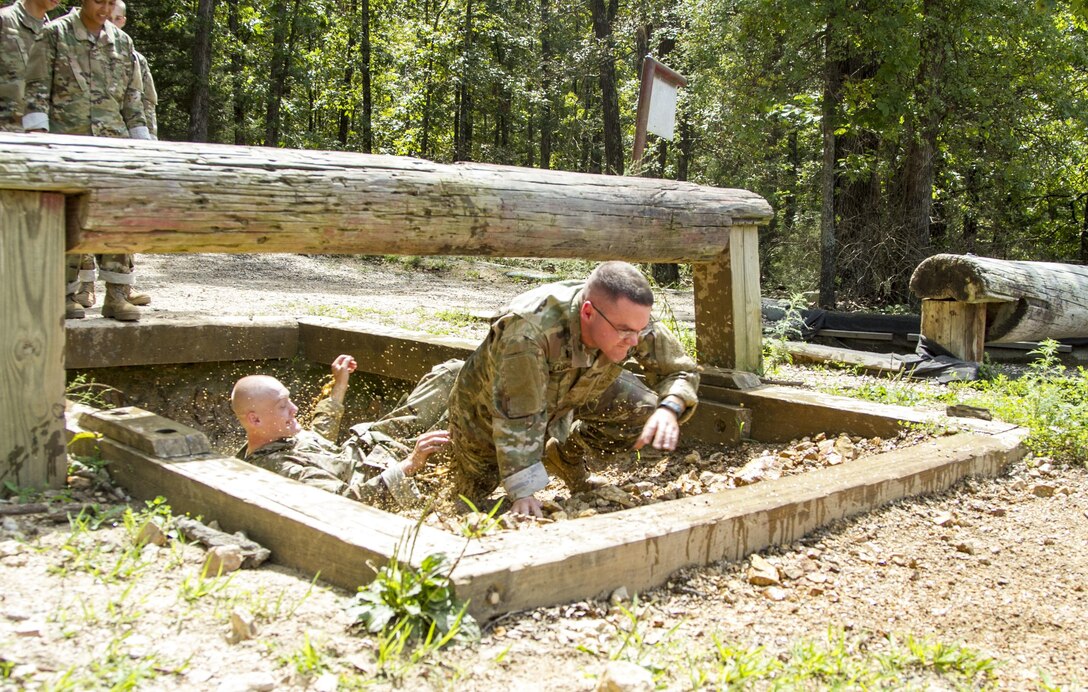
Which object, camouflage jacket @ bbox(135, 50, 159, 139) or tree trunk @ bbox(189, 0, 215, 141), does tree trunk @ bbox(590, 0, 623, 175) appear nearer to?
tree trunk @ bbox(189, 0, 215, 141)

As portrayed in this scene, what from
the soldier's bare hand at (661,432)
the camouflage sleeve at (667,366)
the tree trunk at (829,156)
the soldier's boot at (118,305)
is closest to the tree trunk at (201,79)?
the tree trunk at (829,156)

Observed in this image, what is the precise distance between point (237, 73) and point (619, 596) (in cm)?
2184

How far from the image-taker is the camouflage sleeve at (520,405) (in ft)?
12.3

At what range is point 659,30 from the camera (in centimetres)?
2109

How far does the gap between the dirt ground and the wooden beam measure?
7.76 ft

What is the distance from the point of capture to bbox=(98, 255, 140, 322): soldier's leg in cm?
596

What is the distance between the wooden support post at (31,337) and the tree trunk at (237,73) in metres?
19.0

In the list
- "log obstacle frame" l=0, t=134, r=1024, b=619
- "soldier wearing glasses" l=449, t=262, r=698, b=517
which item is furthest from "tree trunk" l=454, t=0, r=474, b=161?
"soldier wearing glasses" l=449, t=262, r=698, b=517

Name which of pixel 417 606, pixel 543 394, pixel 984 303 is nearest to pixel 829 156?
pixel 984 303

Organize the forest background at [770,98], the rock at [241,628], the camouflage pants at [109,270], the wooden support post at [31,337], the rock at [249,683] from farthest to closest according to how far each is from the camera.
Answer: the forest background at [770,98] < the camouflage pants at [109,270] < the wooden support post at [31,337] < the rock at [241,628] < the rock at [249,683]

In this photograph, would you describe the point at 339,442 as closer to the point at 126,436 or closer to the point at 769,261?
the point at 126,436

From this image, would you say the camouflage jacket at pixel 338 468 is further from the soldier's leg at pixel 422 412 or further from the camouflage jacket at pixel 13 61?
the camouflage jacket at pixel 13 61

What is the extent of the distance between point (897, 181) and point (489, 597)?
11.8 m

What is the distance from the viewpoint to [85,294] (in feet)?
21.4
